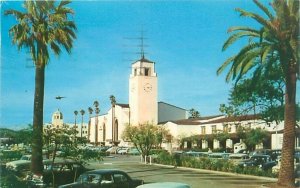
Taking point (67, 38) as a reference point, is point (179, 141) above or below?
below

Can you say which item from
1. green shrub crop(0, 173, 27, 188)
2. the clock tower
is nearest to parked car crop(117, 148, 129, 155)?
the clock tower

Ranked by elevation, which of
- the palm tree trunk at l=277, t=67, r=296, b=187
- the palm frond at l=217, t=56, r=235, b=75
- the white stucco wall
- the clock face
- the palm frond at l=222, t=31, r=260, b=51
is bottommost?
the palm tree trunk at l=277, t=67, r=296, b=187

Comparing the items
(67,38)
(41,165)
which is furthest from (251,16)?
(41,165)

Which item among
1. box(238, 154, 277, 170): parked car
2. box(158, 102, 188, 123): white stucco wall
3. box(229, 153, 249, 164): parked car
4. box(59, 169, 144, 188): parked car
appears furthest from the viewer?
box(158, 102, 188, 123): white stucco wall

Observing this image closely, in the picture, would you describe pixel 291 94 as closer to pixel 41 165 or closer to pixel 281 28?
pixel 281 28

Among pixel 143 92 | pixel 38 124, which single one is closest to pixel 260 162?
pixel 38 124

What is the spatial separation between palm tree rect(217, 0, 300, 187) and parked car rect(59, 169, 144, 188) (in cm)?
786

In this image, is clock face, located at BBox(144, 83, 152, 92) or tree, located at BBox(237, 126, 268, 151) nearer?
tree, located at BBox(237, 126, 268, 151)

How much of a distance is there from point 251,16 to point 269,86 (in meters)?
10.9

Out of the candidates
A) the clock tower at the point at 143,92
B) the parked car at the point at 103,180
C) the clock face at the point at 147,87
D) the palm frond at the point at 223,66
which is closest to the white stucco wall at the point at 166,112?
the clock tower at the point at 143,92

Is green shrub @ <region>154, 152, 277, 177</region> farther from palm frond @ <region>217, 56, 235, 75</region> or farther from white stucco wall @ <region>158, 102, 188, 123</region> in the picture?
white stucco wall @ <region>158, 102, 188, 123</region>

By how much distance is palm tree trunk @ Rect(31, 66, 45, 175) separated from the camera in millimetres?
20328

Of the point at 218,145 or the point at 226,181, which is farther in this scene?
the point at 218,145

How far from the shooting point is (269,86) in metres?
30.4
